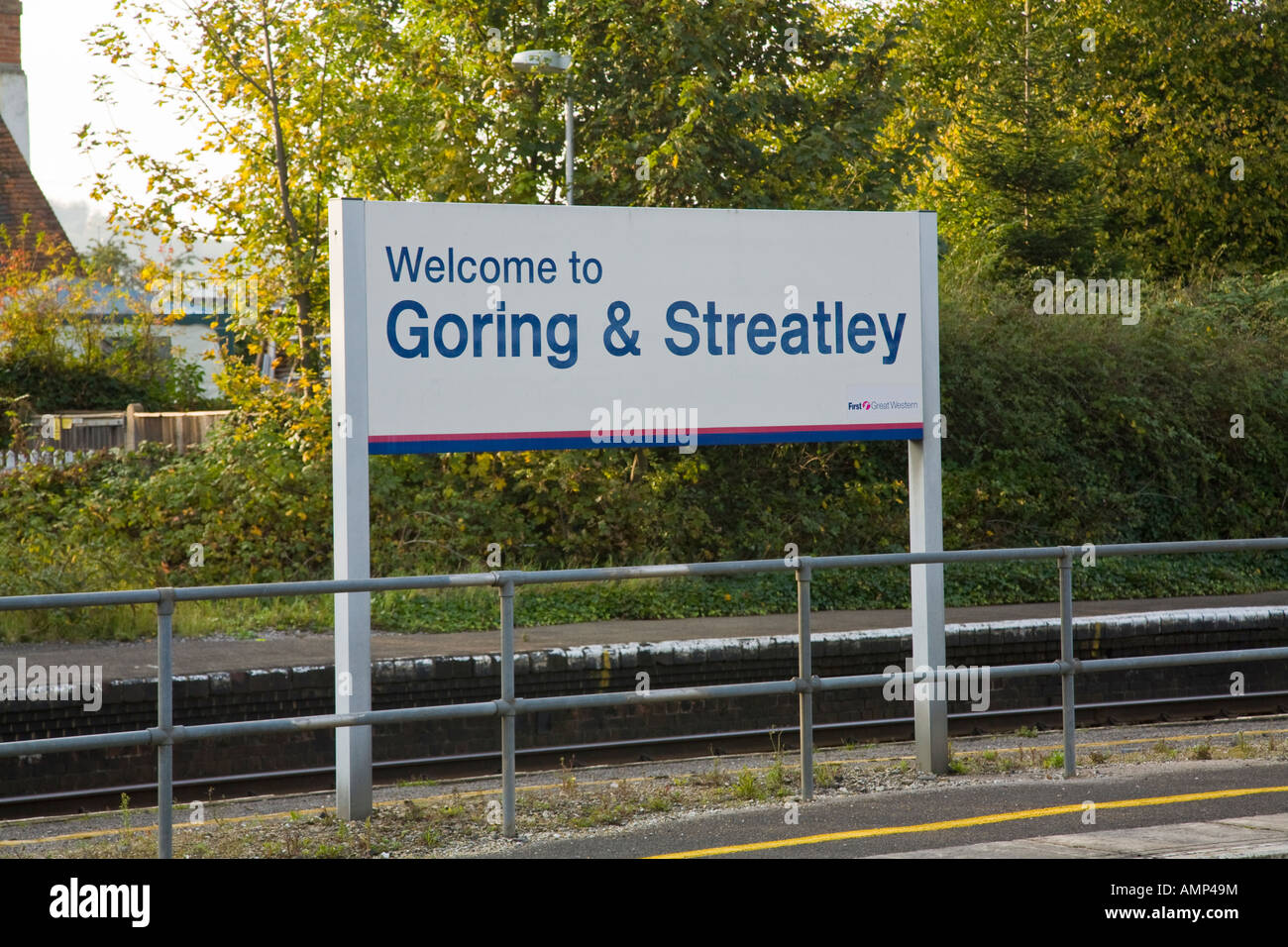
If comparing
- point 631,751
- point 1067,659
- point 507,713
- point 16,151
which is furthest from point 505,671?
point 16,151

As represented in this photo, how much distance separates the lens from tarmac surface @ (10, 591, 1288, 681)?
1056 centimetres

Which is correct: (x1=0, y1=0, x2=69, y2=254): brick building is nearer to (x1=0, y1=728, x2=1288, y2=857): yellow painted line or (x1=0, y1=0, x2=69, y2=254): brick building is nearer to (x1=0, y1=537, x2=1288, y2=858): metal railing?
(x1=0, y1=728, x2=1288, y2=857): yellow painted line

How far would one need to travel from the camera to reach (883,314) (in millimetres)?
7453

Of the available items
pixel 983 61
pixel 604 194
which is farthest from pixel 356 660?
pixel 983 61

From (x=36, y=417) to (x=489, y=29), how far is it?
835 centimetres

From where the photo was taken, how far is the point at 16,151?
1382 inches

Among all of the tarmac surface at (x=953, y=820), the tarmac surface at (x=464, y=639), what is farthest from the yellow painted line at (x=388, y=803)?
the tarmac surface at (x=464, y=639)

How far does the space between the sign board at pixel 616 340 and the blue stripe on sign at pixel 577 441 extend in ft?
0.04

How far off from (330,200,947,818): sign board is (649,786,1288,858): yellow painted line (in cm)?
105

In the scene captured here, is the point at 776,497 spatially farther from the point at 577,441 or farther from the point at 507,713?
the point at 507,713

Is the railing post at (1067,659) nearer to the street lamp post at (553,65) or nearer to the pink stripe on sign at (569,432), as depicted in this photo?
the pink stripe on sign at (569,432)

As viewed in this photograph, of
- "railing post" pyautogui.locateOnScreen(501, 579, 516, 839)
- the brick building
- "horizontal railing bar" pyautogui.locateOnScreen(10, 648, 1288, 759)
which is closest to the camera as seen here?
"horizontal railing bar" pyautogui.locateOnScreen(10, 648, 1288, 759)

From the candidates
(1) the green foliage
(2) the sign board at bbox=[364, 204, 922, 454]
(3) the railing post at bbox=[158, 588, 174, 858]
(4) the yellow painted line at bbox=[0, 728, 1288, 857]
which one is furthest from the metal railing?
(1) the green foliage
